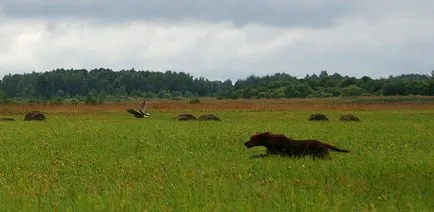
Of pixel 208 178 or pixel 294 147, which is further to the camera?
pixel 294 147

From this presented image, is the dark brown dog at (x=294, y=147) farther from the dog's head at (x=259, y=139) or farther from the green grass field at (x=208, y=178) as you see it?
the green grass field at (x=208, y=178)

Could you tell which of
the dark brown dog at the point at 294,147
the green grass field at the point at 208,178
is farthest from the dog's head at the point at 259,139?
the green grass field at the point at 208,178

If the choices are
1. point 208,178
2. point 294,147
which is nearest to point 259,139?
point 294,147

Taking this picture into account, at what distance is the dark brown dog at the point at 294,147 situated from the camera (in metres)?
16.1

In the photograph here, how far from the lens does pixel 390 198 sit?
402 inches

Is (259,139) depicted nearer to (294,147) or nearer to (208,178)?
(294,147)

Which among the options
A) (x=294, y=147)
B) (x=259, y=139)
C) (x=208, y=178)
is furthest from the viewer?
(x=259, y=139)

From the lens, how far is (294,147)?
16.4 m

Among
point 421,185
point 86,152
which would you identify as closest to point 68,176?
point 86,152

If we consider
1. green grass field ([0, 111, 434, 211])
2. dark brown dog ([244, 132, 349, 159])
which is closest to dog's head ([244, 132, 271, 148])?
dark brown dog ([244, 132, 349, 159])

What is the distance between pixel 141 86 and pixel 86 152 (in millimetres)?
181731

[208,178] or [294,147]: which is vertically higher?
[294,147]

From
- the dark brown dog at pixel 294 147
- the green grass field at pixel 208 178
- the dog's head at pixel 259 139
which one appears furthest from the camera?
the dog's head at pixel 259 139

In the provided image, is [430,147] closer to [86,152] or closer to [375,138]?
[375,138]
